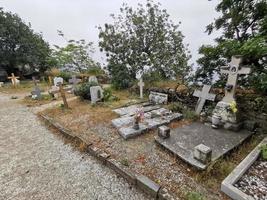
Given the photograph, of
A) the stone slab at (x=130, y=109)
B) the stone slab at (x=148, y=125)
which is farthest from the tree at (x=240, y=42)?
the stone slab at (x=130, y=109)

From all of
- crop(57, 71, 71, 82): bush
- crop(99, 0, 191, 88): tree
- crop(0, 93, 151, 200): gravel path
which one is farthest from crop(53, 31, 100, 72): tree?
crop(0, 93, 151, 200): gravel path

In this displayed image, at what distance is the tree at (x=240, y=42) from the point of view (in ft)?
12.1

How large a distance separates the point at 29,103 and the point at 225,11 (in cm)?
892

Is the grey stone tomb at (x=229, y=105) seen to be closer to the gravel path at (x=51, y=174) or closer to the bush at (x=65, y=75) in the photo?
the gravel path at (x=51, y=174)

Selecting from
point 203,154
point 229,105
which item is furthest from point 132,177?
point 229,105

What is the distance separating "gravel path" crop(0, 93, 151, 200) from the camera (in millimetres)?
2553

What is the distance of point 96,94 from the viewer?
6.88m

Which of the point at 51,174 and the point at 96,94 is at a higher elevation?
the point at 96,94

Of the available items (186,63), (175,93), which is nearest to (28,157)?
(175,93)

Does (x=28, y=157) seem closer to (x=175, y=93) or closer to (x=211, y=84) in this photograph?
(x=175, y=93)

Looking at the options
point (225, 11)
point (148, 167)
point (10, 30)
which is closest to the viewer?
point (148, 167)

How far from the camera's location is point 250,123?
13.6ft

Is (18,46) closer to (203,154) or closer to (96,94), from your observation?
(96,94)

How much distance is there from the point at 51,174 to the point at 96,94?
419 cm
